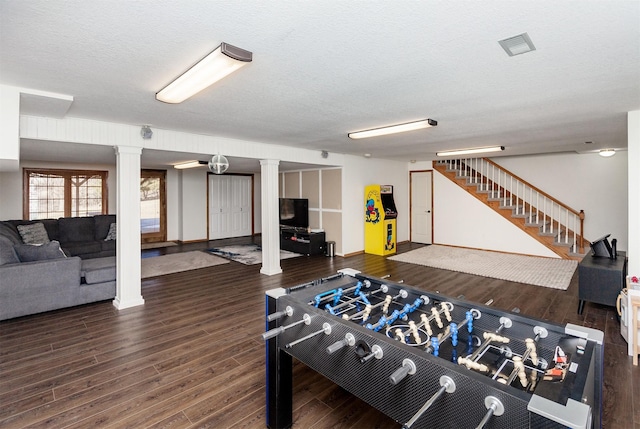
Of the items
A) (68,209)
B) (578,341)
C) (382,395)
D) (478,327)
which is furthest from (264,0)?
(68,209)

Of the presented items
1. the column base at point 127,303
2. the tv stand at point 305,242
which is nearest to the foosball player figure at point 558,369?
the column base at point 127,303

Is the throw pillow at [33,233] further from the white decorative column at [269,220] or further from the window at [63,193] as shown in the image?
the white decorative column at [269,220]

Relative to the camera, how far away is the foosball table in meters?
1.10

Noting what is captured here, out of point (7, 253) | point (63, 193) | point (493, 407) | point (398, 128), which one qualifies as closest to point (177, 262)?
point (7, 253)

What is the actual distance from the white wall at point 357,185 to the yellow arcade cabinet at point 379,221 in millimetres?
166

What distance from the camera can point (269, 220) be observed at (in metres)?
5.83

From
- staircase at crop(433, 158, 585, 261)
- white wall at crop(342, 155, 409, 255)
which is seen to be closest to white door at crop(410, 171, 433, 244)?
staircase at crop(433, 158, 585, 261)

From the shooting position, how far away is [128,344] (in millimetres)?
3139

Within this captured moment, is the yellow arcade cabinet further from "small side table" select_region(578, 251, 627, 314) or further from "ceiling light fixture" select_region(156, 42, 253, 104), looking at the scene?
"ceiling light fixture" select_region(156, 42, 253, 104)

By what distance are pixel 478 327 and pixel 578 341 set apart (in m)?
0.46

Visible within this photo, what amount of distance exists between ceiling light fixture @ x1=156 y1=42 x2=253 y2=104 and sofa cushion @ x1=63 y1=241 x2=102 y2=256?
5.02 metres

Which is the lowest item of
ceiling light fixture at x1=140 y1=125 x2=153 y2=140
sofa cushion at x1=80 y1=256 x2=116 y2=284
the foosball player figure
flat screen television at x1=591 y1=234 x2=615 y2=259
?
sofa cushion at x1=80 y1=256 x2=116 y2=284

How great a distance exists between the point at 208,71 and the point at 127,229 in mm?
2922

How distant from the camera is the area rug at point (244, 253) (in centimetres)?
692
